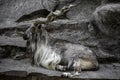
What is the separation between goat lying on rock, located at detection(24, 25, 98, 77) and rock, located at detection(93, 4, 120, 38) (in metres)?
1.29

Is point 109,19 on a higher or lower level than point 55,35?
higher

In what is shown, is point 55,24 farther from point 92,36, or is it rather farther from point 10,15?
point 10,15

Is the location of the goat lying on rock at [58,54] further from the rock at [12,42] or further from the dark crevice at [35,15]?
the dark crevice at [35,15]

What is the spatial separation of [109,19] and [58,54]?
189 cm

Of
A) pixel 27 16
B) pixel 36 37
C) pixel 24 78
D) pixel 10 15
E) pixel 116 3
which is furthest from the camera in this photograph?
pixel 10 15

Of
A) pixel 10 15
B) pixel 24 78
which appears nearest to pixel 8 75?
pixel 24 78

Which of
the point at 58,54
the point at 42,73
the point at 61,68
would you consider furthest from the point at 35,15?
the point at 42,73

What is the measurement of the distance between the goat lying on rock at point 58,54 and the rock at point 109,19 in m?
1.29

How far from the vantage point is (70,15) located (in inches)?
316

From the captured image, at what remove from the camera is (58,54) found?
18.1 ft

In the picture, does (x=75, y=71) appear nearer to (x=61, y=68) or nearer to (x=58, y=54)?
(x=61, y=68)

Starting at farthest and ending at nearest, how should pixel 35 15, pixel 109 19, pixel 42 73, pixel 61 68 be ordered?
pixel 35 15 < pixel 109 19 < pixel 61 68 < pixel 42 73

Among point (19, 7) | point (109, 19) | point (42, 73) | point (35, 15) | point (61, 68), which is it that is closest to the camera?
point (42, 73)

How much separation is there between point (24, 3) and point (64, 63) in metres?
4.53
